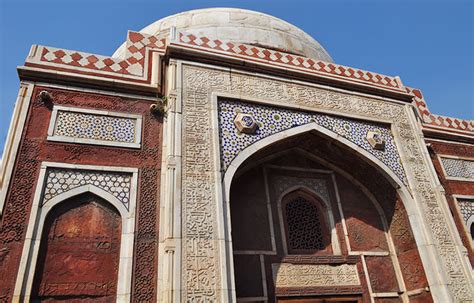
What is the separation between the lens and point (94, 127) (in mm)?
3986

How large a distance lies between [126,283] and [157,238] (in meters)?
0.50

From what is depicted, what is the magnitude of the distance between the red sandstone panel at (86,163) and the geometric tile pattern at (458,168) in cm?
454

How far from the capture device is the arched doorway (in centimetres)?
417

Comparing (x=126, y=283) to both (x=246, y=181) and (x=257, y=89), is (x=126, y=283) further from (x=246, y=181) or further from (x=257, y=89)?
(x=257, y=89)

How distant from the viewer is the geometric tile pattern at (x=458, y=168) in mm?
5718

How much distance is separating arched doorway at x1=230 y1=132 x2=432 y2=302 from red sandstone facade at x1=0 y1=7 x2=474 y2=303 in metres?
0.02

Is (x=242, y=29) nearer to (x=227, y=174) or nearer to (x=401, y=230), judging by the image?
(x=227, y=174)

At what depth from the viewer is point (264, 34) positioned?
23.2 ft

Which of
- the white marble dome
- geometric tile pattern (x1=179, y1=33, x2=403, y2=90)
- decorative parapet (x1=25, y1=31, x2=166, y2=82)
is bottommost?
decorative parapet (x1=25, y1=31, x2=166, y2=82)

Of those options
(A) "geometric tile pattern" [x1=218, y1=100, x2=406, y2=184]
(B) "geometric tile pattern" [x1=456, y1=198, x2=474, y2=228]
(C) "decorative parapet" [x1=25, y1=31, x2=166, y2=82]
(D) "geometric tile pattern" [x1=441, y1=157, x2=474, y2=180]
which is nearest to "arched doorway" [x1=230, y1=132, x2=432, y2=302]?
(A) "geometric tile pattern" [x1=218, y1=100, x2=406, y2=184]

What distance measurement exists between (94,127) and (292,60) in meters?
2.94

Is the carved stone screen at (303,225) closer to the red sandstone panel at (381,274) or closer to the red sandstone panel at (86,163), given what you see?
the red sandstone panel at (381,274)

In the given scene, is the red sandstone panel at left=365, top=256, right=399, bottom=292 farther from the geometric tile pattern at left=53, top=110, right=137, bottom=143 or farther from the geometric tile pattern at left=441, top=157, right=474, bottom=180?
the geometric tile pattern at left=53, top=110, right=137, bottom=143

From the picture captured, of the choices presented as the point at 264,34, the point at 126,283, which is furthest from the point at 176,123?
the point at 264,34
